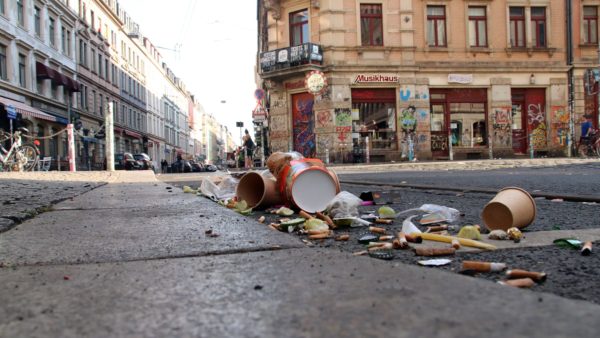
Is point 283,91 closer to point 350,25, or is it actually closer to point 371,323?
point 350,25

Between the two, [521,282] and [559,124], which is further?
[559,124]

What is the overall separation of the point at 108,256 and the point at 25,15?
93.0 ft

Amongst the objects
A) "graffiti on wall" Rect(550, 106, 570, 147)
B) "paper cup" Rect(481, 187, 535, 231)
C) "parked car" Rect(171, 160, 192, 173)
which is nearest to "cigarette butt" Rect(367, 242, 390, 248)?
"paper cup" Rect(481, 187, 535, 231)

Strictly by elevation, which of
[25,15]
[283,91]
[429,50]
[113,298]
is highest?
[25,15]

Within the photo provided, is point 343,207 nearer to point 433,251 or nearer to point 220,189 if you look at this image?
point 433,251

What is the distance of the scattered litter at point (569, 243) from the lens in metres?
2.02

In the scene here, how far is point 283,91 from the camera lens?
71.2 feet

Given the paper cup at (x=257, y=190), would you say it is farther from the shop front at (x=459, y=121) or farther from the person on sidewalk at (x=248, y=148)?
the shop front at (x=459, y=121)

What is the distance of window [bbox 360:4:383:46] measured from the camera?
68.6 ft

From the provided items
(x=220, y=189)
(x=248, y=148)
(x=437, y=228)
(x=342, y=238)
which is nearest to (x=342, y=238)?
(x=342, y=238)

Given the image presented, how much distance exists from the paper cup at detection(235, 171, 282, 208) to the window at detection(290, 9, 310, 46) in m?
18.2

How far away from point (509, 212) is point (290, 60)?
18.8 meters

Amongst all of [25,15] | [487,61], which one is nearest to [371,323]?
[487,61]

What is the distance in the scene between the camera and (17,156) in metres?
13.1
